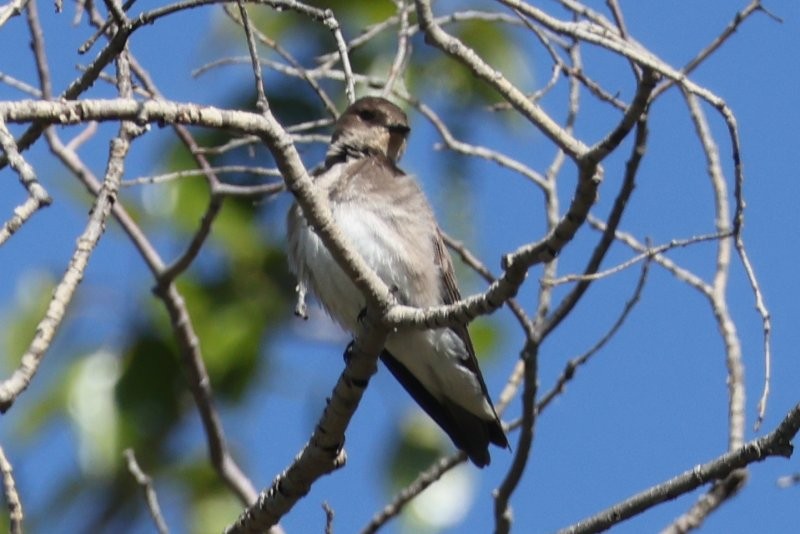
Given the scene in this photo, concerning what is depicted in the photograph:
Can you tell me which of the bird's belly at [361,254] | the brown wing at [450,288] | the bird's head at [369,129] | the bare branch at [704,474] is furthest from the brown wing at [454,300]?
the bare branch at [704,474]

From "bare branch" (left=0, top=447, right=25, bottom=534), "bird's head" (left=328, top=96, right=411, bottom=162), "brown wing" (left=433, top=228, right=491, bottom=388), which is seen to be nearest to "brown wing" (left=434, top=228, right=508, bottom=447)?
"brown wing" (left=433, top=228, right=491, bottom=388)

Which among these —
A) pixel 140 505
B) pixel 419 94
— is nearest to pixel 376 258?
pixel 419 94

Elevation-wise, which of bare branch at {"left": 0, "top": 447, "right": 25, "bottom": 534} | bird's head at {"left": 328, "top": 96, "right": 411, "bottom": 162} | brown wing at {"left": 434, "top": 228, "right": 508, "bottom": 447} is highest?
bird's head at {"left": 328, "top": 96, "right": 411, "bottom": 162}

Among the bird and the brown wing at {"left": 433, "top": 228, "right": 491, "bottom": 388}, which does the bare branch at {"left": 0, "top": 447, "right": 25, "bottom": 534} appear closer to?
the bird

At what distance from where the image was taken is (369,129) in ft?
17.8

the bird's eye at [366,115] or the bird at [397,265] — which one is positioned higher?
the bird's eye at [366,115]

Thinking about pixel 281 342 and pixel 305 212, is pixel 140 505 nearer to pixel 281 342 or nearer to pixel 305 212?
pixel 281 342

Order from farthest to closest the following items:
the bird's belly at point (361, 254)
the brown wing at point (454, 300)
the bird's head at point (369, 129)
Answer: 1. the bird's head at point (369, 129)
2. the brown wing at point (454, 300)
3. the bird's belly at point (361, 254)

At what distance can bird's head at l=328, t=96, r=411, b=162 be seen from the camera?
531cm

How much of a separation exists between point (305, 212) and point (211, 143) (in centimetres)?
247

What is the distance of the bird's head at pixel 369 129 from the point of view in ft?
17.4

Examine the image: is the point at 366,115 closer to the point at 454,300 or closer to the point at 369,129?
the point at 369,129

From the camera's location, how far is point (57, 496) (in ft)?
19.0

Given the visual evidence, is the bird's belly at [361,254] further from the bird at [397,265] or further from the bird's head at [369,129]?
the bird's head at [369,129]
